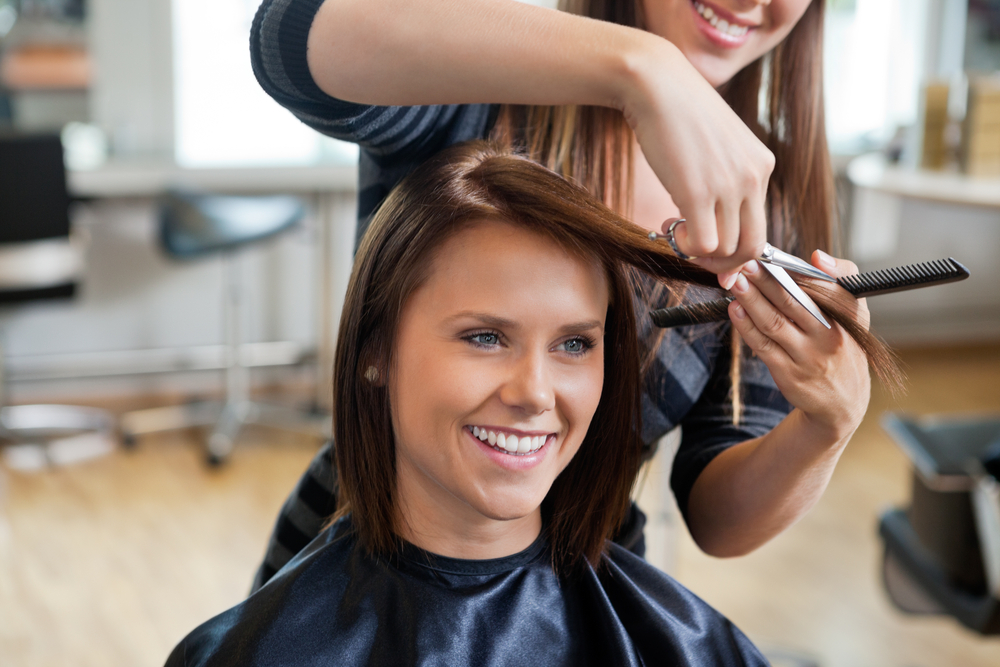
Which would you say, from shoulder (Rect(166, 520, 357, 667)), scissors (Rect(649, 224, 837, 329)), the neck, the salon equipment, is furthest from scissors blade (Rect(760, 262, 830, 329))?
the salon equipment

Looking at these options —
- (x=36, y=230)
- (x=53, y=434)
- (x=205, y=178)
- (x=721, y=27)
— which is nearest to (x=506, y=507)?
(x=721, y=27)

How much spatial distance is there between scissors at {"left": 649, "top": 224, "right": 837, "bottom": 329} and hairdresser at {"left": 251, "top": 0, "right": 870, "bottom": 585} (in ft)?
0.03

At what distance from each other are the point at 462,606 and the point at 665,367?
1.03ft

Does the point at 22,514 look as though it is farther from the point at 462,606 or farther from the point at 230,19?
the point at 462,606

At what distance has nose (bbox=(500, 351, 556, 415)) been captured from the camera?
0.86 m

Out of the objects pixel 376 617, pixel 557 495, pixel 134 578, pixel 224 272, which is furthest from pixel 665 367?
pixel 224 272

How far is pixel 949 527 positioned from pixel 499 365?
140cm

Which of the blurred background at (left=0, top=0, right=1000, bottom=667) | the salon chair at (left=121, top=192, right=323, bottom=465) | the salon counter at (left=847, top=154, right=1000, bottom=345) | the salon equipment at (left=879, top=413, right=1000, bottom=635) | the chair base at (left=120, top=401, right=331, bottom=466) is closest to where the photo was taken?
the salon equipment at (left=879, top=413, right=1000, bottom=635)

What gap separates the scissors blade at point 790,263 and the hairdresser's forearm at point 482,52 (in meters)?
0.16

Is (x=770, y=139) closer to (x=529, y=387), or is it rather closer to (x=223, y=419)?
(x=529, y=387)

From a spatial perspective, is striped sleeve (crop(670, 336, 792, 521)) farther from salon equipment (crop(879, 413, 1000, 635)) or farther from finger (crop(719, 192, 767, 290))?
salon equipment (crop(879, 413, 1000, 635))

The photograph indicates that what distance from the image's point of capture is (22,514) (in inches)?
119

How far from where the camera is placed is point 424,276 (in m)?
0.91

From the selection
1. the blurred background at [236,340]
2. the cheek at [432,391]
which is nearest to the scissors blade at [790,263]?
the cheek at [432,391]
